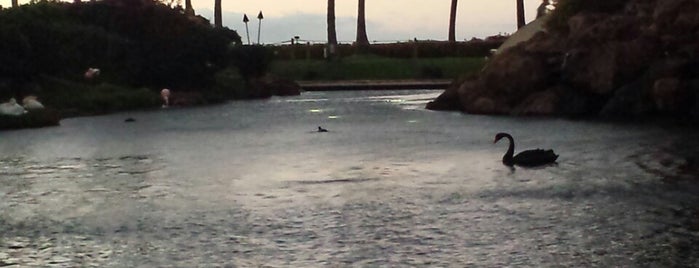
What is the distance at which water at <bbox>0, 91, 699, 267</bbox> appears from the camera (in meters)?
17.4

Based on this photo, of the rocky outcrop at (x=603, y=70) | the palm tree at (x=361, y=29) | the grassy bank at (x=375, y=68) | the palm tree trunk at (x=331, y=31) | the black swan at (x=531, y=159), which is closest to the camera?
the black swan at (x=531, y=159)

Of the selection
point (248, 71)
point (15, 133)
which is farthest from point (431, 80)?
point (15, 133)

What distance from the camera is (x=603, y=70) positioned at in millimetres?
44844

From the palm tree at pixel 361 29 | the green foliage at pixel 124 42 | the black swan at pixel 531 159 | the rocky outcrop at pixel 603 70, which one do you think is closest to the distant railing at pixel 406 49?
the palm tree at pixel 361 29

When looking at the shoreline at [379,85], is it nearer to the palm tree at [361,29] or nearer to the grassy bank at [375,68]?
the grassy bank at [375,68]

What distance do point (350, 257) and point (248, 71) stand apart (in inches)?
1981

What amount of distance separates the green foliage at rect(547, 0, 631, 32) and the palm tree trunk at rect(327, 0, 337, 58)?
86.9 ft

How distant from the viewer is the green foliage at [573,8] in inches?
1977

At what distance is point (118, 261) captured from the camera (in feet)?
56.1

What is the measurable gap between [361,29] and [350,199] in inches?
2317

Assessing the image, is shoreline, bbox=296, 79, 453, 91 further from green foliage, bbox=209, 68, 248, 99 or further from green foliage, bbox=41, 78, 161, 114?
green foliage, bbox=41, 78, 161, 114

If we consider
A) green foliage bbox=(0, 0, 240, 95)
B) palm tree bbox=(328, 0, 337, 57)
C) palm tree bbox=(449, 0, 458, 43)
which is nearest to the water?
green foliage bbox=(0, 0, 240, 95)

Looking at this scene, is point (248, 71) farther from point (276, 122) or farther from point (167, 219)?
point (167, 219)

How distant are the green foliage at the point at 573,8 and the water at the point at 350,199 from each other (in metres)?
11.8
